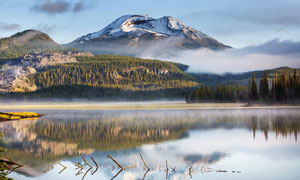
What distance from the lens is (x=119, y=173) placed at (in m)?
18.4

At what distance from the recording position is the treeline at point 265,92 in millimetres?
100312

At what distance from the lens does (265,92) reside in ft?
356

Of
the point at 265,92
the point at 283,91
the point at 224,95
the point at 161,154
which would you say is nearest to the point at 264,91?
the point at 265,92

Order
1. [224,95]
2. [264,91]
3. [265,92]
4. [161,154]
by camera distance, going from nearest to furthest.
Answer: [161,154] < [265,92] < [264,91] < [224,95]

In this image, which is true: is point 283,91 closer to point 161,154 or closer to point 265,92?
point 265,92

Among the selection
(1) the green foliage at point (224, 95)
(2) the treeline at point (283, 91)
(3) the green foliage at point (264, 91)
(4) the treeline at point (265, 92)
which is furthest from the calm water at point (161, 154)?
(1) the green foliage at point (224, 95)

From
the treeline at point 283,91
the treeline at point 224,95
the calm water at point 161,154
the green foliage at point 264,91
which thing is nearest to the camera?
the calm water at point 161,154

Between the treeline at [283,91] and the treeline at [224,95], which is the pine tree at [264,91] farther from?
the treeline at [224,95]

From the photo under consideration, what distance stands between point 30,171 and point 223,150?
12.7m

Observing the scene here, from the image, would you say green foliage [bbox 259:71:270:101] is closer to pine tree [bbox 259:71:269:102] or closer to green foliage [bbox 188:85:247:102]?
pine tree [bbox 259:71:269:102]

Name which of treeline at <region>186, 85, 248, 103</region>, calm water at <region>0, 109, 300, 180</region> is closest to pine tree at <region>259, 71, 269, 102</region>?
treeline at <region>186, 85, 248, 103</region>

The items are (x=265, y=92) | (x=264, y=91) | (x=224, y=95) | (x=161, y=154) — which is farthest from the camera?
(x=224, y=95)

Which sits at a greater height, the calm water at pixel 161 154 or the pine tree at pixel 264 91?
the pine tree at pixel 264 91

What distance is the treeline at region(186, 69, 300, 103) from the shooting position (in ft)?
329
